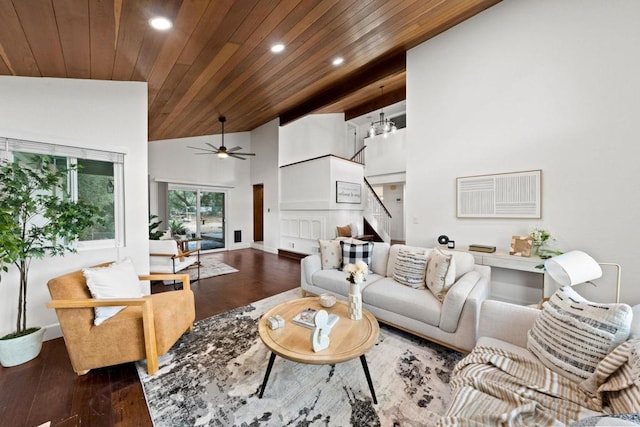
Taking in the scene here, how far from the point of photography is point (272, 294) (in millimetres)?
3572

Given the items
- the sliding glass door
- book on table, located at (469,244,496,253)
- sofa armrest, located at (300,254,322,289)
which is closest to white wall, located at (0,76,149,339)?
sofa armrest, located at (300,254,322,289)

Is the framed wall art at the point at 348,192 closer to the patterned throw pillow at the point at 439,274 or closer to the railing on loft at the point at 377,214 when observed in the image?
the railing on loft at the point at 377,214

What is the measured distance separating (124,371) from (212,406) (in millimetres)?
921

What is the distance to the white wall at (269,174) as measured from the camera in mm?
6812

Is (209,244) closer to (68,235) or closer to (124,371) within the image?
(68,235)

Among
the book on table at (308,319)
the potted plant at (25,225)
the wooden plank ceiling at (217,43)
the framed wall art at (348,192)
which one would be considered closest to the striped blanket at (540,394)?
the book on table at (308,319)

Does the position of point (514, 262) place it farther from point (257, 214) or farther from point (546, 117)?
point (257, 214)

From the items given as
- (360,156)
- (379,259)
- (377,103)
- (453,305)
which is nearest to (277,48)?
(379,259)

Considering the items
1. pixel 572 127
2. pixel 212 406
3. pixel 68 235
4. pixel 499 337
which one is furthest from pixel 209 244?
pixel 572 127

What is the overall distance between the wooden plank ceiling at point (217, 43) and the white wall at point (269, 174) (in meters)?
2.15

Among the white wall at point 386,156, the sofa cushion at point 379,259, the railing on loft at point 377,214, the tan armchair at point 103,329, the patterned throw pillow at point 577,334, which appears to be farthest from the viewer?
the white wall at point 386,156

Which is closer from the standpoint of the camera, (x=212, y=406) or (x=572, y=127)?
(x=212, y=406)

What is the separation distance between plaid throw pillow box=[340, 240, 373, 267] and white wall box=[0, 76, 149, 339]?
101 inches

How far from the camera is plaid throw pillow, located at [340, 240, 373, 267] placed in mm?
3059
